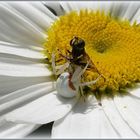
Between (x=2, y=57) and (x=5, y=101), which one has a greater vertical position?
(x=2, y=57)

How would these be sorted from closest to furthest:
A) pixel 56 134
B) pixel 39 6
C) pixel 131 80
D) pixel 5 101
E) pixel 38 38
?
pixel 56 134 < pixel 5 101 < pixel 131 80 < pixel 38 38 < pixel 39 6

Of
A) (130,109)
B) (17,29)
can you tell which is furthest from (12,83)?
(130,109)

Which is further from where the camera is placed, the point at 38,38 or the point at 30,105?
the point at 38,38

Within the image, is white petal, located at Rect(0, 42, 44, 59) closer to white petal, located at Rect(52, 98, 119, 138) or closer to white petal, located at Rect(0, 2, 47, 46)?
white petal, located at Rect(0, 2, 47, 46)

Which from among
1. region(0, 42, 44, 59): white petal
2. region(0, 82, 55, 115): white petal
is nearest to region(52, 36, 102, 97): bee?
region(0, 82, 55, 115): white petal

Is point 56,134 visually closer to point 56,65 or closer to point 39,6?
point 56,65

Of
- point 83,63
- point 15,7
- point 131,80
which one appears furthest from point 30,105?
point 15,7

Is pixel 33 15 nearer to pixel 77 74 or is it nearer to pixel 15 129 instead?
pixel 77 74
